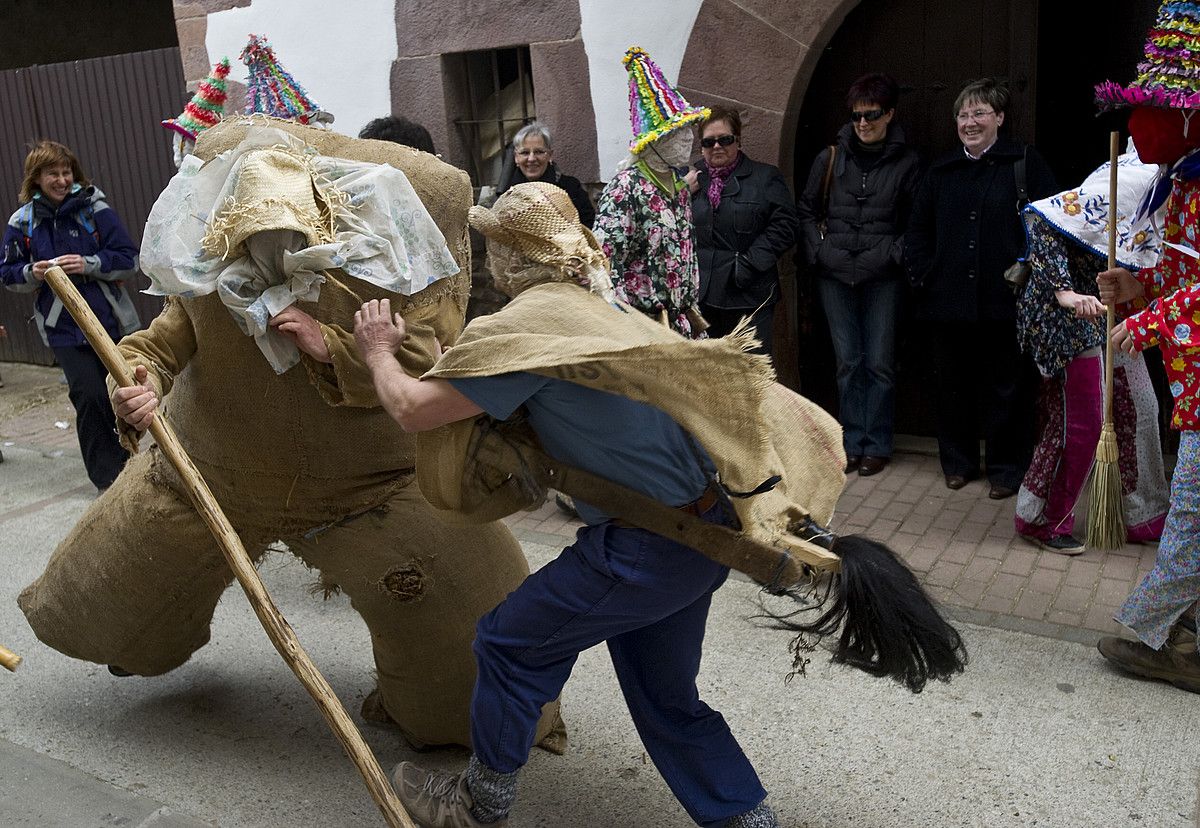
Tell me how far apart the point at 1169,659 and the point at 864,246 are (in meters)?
2.61

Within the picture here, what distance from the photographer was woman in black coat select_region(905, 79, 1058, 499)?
5.23m

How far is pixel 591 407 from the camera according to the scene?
98.7 inches

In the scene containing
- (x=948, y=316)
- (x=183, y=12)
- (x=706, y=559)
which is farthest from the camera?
(x=183, y=12)

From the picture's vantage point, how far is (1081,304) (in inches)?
177

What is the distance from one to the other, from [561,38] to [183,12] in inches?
113

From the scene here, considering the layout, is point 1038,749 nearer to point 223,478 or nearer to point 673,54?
point 223,478

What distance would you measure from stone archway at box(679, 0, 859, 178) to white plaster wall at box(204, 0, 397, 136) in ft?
6.73

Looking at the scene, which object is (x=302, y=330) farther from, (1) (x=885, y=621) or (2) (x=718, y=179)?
(2) (x=718, y=179)

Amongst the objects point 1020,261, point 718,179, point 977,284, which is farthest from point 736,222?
point 1020,261

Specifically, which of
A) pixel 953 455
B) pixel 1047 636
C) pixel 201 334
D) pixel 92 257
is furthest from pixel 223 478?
pixel 953 455

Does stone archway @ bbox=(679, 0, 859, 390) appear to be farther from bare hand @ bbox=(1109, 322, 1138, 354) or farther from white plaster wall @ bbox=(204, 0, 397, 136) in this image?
bare hand @ bbox=(1109, 322, 1138, 354)

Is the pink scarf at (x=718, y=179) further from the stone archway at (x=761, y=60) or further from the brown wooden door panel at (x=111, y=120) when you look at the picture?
the brown wooden door panel at (x=111, y=120)

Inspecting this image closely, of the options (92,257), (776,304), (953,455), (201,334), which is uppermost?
(201,334)

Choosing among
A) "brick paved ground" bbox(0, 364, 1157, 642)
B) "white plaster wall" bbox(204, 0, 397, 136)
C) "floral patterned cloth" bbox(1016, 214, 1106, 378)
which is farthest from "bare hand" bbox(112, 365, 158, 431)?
"white plaster wall" bbox(204, 0, 397, 136)
